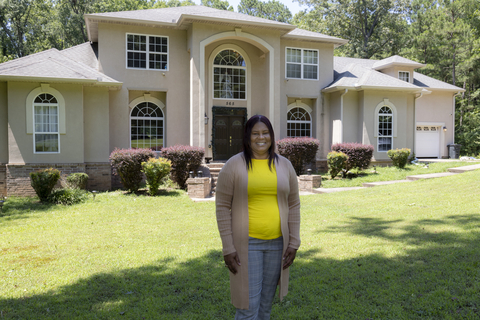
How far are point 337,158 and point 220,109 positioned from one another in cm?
544

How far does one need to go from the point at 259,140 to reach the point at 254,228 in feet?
2.20

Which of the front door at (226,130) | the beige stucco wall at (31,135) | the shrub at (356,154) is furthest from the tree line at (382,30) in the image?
the front door at (226,130)

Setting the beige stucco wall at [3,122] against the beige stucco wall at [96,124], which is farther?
the beige stucco wall at [96,124]

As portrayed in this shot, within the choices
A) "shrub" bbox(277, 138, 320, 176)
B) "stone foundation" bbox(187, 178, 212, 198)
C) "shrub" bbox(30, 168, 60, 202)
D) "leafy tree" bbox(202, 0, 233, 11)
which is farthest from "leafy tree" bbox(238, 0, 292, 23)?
"shrub" bbox(30, 168, 60, 202)

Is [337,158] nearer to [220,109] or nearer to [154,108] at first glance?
[220,109]

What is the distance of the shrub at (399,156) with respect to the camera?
14922 millimetres

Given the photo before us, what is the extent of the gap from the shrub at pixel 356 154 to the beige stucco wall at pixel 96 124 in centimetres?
939

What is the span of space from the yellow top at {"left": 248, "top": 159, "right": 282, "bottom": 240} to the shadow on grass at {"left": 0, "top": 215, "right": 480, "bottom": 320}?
1342mm

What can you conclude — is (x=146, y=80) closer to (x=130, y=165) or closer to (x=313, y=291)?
(x=130, y=165)

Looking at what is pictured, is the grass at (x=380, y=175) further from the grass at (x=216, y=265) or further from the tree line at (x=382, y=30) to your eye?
the tree line at (x=382, y=30)

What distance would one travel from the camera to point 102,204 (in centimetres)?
998

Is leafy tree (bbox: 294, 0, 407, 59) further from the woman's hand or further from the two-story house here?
the woman's hand

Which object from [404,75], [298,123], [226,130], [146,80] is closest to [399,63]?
[404,75]

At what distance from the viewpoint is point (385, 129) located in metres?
16.7
